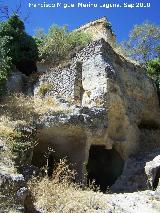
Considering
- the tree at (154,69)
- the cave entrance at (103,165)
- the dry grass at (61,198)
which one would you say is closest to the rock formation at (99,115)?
the cave entrance at (103,165)

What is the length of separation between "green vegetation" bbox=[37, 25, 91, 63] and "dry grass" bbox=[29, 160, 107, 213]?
1142 cm

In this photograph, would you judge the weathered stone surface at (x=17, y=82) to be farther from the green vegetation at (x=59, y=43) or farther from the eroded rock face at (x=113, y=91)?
the green vegetation at (x=59, y=43)

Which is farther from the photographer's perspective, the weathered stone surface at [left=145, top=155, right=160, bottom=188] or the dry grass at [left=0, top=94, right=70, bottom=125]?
the dry grass at [left=0, top=94, right=70, bottom=125]

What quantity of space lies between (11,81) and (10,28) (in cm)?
344

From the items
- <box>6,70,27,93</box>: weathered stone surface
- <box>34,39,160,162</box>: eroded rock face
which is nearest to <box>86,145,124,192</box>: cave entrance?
<box>34,39,160,162</box>: eroded rock face

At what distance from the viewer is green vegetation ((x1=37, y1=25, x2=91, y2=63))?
23156mm

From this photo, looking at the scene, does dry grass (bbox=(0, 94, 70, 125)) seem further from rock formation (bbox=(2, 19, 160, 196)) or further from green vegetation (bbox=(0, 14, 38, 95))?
green vegetation (bbox=(0, 14, 38, 95))

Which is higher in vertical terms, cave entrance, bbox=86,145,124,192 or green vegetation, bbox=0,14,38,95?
green vegetation, bbox=0,14,38,95

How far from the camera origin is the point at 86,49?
20.6 metres

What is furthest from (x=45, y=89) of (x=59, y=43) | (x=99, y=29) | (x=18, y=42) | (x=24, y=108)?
(x=99, y=29)

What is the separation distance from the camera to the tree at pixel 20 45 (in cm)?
2361

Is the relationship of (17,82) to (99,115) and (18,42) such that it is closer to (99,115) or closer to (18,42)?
(18,42)

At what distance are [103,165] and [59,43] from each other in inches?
280

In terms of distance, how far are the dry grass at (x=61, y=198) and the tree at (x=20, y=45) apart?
1216 cm
